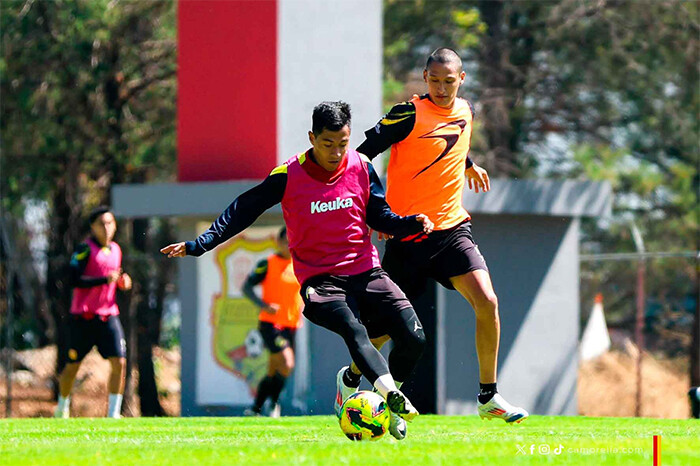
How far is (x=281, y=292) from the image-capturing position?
1360 centimetres

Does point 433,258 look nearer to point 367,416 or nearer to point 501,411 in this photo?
point 501,411

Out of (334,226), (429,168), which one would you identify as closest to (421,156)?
(429,168)

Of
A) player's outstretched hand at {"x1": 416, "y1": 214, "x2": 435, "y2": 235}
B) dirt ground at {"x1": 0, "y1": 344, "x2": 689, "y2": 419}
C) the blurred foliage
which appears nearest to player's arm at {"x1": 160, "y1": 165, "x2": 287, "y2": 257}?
player's outstretched hand at {"x1": 416, "y1": 214, "x2": 435, "y2": 235}

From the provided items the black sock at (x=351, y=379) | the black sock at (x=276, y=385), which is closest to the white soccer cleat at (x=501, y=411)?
the black sock at (x=351, y=379)

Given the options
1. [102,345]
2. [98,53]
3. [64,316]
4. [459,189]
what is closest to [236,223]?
[459,189]

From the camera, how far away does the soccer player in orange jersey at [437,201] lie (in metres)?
8.09

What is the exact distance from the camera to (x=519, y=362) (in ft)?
51.1

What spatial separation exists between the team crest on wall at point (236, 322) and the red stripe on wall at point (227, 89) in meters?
0.95

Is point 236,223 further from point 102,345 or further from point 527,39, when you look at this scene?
point 527,39

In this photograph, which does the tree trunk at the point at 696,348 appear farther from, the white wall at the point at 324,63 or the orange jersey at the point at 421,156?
the orange jersey at the point at 421,156

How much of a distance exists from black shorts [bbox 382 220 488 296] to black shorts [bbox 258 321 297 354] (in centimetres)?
532

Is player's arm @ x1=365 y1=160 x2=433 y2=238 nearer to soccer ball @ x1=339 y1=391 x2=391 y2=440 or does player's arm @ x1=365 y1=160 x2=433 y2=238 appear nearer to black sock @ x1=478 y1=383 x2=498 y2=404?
soccer ball @ x1=339 y1=391 x2=391 y2=440

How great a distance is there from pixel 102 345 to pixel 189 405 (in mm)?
3564

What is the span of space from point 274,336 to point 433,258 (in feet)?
18.5
